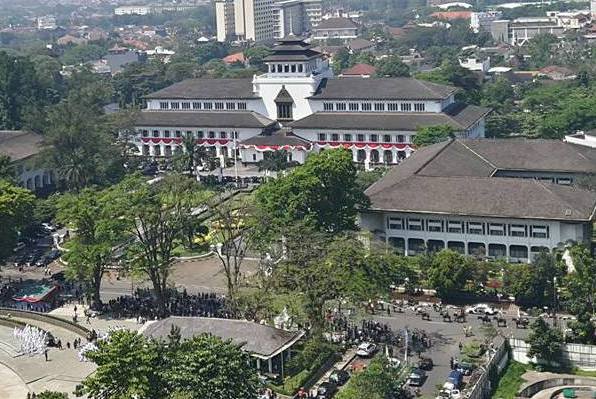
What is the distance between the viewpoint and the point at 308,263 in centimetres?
4156

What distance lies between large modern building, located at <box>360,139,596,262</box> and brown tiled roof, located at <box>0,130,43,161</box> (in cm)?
2699

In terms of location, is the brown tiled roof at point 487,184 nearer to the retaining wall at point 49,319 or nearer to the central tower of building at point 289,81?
the retaining wall at point 49,319

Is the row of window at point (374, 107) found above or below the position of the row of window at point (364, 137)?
above

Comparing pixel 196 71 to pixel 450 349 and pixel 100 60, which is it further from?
pixel 450 349

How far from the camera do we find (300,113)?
262 feet

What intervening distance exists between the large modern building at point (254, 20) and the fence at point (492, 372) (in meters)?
155

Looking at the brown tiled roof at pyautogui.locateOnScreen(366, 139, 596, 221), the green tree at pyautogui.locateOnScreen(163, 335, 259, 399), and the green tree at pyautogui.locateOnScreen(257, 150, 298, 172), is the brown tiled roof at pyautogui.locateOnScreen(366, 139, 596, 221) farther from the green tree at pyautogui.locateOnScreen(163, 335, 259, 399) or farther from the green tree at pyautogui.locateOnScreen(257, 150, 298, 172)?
the green tree at pyautogui.locateOnScreen(163, 335, 259, 399)

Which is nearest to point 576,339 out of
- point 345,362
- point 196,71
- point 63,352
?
point 345,362

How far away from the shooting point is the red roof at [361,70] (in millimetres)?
122562

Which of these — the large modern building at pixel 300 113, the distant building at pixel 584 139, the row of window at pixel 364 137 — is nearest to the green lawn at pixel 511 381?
the distant building at pixel 584 139

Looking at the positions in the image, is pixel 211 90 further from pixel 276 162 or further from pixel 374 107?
pixel 374 107

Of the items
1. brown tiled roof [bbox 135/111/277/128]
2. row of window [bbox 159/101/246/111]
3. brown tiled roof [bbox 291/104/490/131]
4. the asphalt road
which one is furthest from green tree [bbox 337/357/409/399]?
row of window [bbox 159/101/246/111]

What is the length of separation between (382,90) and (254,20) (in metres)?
119

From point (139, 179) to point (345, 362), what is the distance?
1646 centimetres
